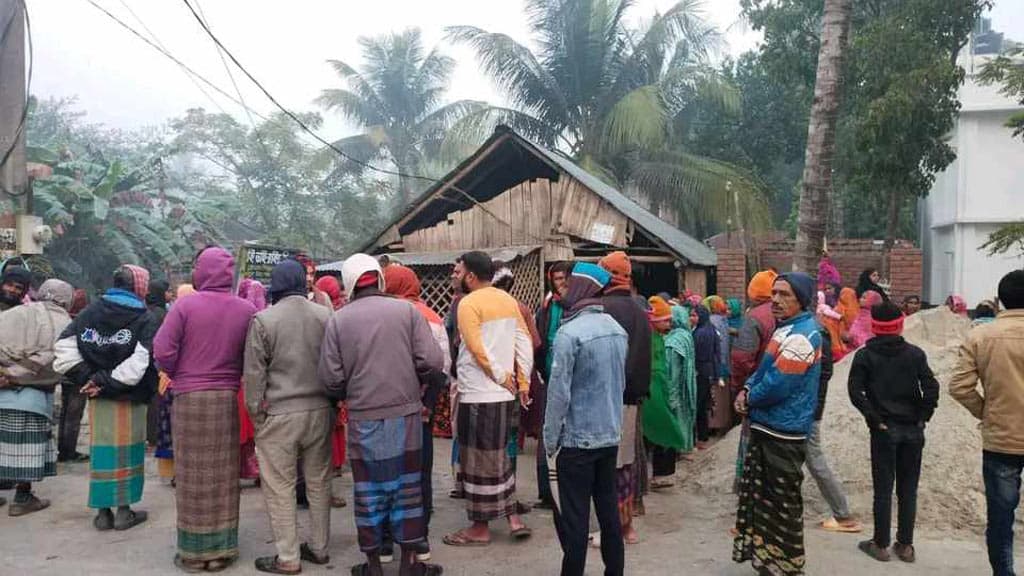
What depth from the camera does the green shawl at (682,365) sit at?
22.5 feet

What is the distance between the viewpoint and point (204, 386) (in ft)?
15.4

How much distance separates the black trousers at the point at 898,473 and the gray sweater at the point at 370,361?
299 centimetres

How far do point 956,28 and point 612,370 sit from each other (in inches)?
565

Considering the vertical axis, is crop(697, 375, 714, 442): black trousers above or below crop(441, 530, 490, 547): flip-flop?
above

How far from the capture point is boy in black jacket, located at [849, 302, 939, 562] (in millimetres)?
4996

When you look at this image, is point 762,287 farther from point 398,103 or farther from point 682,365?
point 398,103

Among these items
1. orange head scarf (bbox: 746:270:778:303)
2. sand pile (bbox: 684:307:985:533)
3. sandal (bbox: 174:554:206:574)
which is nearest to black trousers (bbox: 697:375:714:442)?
sand pile (bbox: 684:307:985:533)

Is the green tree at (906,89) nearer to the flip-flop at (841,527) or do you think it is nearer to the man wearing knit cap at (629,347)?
the flip-flop at (841,527)

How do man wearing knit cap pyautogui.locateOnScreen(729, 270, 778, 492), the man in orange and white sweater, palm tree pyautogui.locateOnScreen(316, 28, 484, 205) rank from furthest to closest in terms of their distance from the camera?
1. palm tree pyautogui.locateOnScreen(316, 28, 484, 205)
2. man wearing knit cap pyautogui.locateOnScreen(729, 270, 778, 492)
3. the man in orange and white sweater

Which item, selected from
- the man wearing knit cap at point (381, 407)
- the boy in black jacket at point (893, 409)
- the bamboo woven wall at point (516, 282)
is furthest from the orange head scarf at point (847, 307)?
the man wearing knit cap at point (381, 407)

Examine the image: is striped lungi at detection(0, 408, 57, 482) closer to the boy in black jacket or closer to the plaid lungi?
the plaid lungi

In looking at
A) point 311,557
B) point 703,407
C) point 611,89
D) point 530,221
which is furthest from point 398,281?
point 611,89

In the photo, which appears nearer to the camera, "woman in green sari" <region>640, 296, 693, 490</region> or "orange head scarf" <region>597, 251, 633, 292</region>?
"orange head scarf" <region>597, 251, 633, 292</region>

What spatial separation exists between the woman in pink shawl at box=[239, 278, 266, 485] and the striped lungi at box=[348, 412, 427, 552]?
38.6 inches
